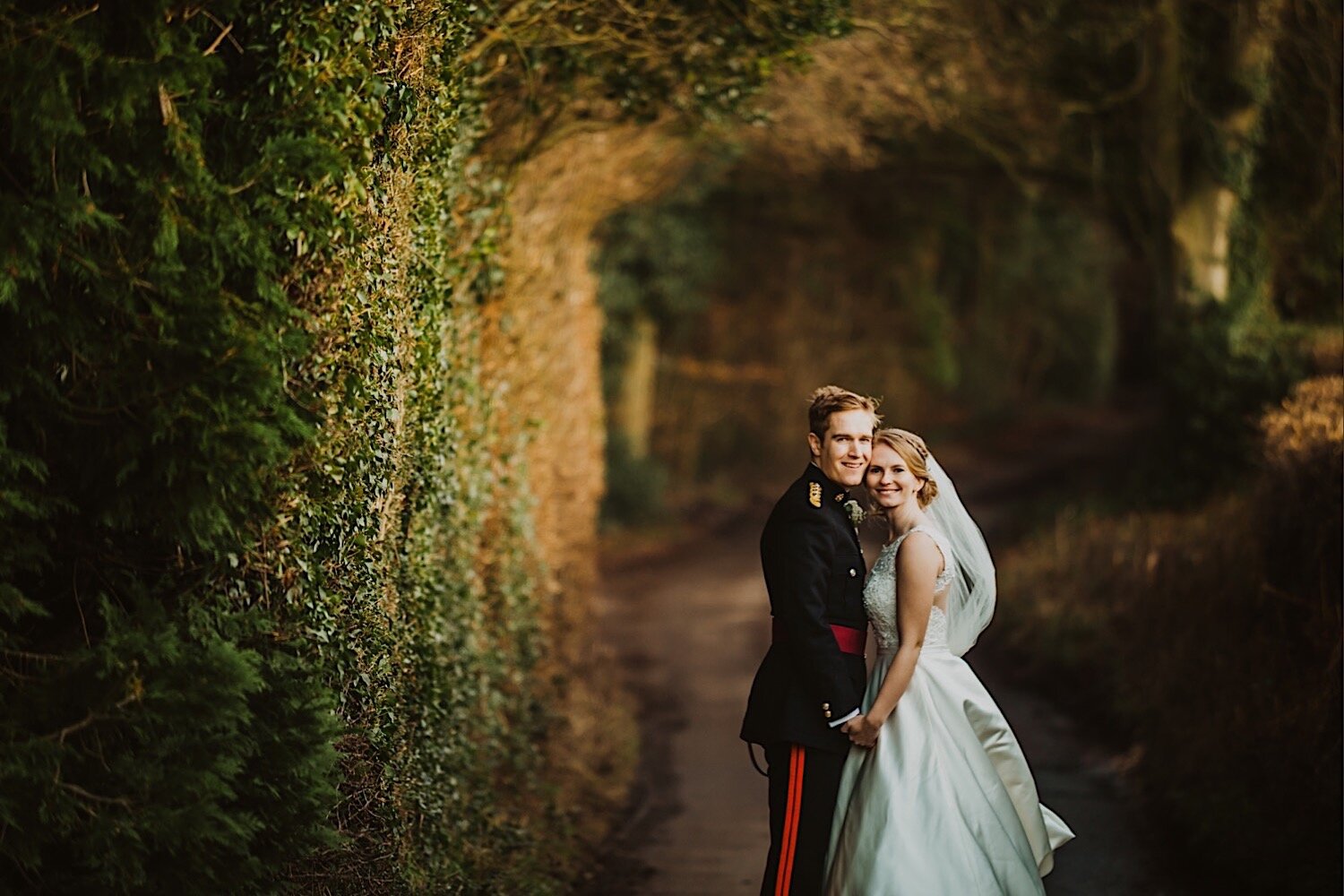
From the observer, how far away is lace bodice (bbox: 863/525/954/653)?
5328mm

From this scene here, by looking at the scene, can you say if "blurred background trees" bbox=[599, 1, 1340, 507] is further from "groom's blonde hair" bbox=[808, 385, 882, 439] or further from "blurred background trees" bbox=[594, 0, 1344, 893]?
"groom's blonde hair" bbox=[808, 385, 882, 439]

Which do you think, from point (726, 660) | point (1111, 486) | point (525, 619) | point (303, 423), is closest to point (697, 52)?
point (525, 619)

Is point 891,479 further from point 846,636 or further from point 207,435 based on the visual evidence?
point 207,435

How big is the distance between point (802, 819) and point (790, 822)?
4 centimetres

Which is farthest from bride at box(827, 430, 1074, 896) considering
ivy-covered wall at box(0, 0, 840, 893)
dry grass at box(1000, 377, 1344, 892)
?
dry grass at box(1000, 377, 1344, 892)

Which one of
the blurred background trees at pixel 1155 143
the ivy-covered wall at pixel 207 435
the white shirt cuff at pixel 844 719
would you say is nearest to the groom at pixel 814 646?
the white shirt cuff at pixel 844 719

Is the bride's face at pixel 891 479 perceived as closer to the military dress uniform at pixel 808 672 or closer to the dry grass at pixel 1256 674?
the military dress uniform at pixel 808 672

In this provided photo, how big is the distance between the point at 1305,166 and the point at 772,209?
36.1 feet

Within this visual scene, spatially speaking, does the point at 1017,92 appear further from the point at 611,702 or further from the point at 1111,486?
the point at 611,702

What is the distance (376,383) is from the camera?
520 cm

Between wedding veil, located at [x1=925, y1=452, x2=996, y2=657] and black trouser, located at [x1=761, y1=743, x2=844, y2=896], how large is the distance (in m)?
0.70

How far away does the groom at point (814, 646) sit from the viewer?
17.0ft

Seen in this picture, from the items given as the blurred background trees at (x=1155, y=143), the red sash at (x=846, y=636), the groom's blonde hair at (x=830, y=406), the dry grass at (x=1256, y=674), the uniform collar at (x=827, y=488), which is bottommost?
the dry grass at (x=1256, y=674)

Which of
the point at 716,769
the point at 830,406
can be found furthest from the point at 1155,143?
the point at 830,406
